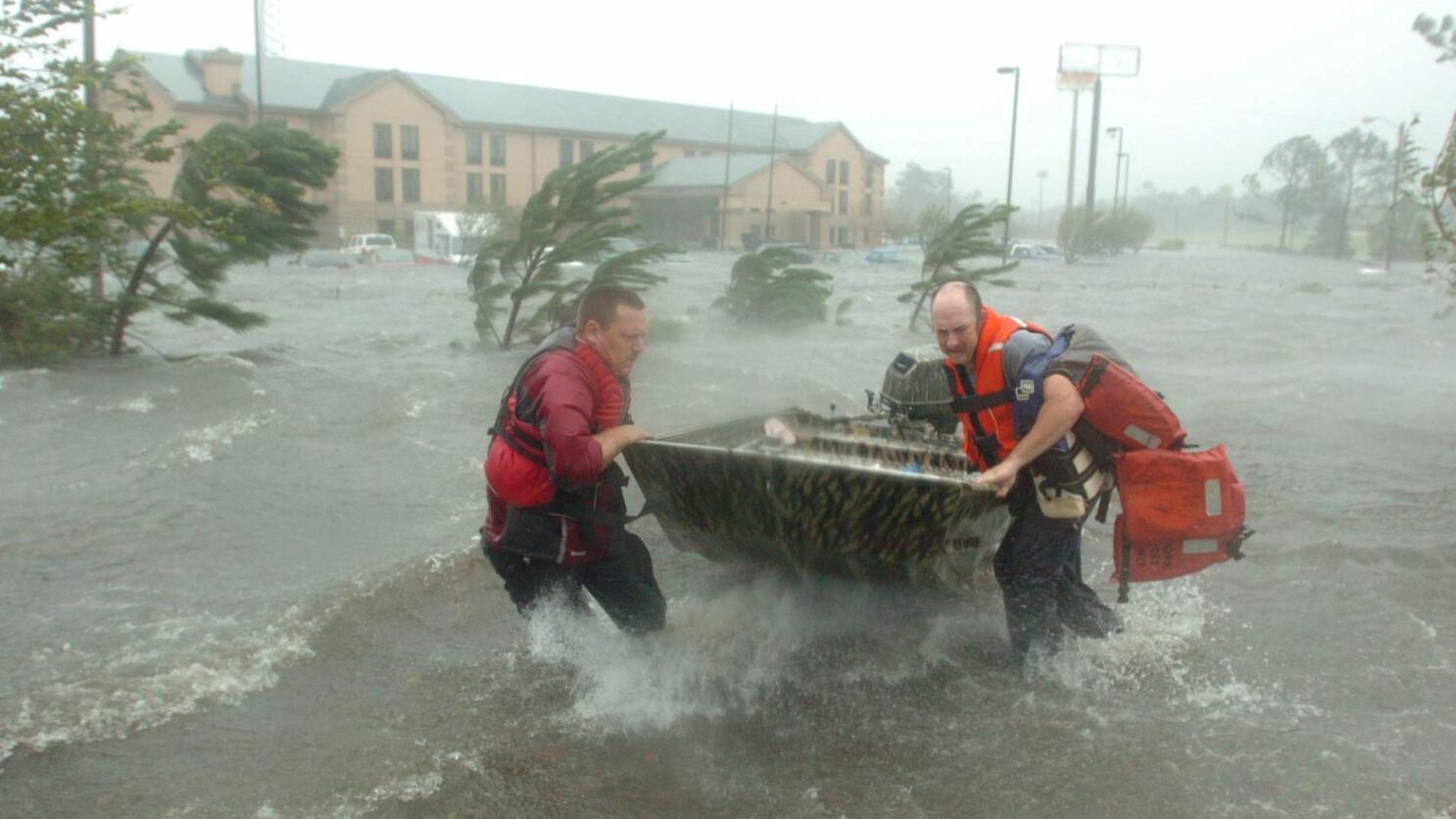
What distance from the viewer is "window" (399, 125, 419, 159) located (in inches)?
1248

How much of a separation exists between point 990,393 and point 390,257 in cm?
3005

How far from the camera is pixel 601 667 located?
4.71 metres

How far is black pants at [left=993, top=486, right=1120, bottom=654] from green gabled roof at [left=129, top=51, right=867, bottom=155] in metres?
27.0

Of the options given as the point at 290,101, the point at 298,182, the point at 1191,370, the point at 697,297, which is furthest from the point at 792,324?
the point at 290,101

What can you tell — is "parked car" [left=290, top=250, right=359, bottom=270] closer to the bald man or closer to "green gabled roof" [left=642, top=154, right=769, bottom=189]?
"green gabled roof" [left=642, top=154, right=769, bottom=189]

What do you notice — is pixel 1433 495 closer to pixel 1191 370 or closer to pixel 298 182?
pixel 1191 370

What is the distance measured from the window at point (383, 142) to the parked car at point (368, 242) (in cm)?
243

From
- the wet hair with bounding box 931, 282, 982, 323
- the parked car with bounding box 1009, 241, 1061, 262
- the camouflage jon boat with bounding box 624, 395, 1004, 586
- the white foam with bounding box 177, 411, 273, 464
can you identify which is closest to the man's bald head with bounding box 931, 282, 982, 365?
the wet hair with bounding box 931, 282, 982, 323

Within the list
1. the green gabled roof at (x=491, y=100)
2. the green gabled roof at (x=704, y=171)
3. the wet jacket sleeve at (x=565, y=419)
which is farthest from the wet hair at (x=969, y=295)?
the green gabled roof at (x=491, y=100)

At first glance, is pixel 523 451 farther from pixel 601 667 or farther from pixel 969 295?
pixel 969 295

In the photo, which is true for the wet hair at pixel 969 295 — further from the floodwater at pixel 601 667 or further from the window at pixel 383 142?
the window at pixel 383 142

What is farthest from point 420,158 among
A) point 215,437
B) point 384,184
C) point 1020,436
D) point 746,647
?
point 1020,436

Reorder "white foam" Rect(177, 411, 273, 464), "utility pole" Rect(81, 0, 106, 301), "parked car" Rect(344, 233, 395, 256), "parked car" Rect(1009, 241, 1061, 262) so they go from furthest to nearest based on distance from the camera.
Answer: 1. "parked car" Rect(1009, 241, 1061, 262)
2. "parked car" Rect(344, 233, 395, 256)
3. "utility pole" Rect(81, 0, 106, 301)
4. "white foam" Rect(177, 411, 273, 464)

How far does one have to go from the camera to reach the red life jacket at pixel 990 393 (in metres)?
4.45
